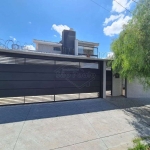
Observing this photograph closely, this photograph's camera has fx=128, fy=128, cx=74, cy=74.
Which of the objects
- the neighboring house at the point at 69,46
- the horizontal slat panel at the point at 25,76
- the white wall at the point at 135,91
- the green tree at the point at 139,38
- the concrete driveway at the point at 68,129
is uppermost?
the neighboring house at the point at 69,46

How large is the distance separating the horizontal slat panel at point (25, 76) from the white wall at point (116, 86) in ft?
17.2

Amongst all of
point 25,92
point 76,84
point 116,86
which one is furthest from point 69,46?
point 25,92

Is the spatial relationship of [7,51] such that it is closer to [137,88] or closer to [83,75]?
[83,75]

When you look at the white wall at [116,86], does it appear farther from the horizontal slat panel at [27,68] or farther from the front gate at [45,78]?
the horizontal slat panel at [27,68]

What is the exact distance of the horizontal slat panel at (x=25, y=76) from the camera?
6.89m

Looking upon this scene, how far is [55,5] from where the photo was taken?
658 centimetres

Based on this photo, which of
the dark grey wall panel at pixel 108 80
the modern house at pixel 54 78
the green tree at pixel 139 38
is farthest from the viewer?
the dark grey wall panel at pixel 108 80

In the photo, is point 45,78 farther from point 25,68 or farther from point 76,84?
point 76,84

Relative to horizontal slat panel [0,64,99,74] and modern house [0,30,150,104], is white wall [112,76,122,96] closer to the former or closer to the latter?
modern house [0,30,150,104]

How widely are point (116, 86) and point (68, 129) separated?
726 cm

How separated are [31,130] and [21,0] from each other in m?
5.96

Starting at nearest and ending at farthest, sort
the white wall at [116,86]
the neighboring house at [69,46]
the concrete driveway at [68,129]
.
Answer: the concrete driveway at [68,129], the white wall at [116,86], the neighboring house at [69,46]

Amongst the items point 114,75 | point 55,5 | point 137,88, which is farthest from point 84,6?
point 137,88

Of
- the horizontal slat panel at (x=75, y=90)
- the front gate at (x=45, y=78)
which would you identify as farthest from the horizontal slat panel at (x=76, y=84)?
the horizontal slat panel at (x=75, y=90)
